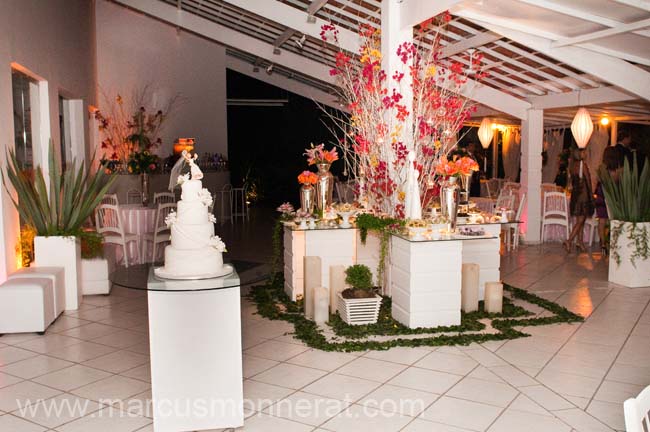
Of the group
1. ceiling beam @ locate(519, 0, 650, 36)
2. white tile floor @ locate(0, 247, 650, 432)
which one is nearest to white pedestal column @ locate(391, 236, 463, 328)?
white tile floor @ locate(0, 247, 650, 432)

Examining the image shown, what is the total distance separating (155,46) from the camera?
13.3 meters

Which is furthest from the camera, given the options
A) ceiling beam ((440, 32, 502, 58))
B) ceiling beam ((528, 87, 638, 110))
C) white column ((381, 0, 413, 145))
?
ceiling beam ((528, 87, 638, 110))

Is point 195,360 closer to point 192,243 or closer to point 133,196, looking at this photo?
point 192,243

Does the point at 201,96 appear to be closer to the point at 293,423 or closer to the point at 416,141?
the point at 416,141

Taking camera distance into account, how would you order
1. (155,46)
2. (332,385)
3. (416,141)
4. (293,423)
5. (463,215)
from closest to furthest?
1. (293,423)
2. (332,385)
3. (416,141)
4. (463,215)
5. (155,46)

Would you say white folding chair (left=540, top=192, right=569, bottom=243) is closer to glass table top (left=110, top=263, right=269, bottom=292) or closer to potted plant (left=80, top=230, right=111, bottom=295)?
potted plant (left=80, top=230, right=111, bottom=295)

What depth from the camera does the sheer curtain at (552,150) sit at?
1558 cm

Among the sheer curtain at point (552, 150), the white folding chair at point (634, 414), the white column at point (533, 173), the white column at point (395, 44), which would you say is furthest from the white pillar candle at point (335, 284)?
the sheer curtain at point (552, 150)

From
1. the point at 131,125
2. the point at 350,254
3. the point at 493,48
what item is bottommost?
the point at 350,254

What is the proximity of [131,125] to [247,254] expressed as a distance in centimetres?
434

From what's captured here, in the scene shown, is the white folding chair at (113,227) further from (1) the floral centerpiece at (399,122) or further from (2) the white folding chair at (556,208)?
(2) the white folding chair at (556,208)

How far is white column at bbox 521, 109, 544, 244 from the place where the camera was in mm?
10359

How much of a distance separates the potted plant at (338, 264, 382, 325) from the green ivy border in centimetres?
10

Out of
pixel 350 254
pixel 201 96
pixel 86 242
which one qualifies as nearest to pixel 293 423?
pixel 350 254
